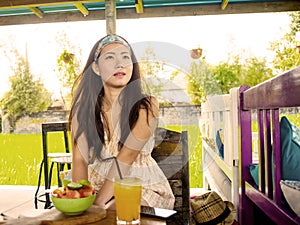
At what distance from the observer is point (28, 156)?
6500mm

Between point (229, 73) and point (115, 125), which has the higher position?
point (229, 73)

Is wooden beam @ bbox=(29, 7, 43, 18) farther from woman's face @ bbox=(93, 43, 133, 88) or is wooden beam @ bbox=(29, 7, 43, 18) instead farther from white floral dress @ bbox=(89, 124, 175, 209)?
white floral dress @ bbox=(89, 124, 175, 209)

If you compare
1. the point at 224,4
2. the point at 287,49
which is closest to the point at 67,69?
the point at 224,4

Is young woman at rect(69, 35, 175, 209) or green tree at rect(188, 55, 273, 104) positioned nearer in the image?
young woman at rect(69, 35, 175, 209)

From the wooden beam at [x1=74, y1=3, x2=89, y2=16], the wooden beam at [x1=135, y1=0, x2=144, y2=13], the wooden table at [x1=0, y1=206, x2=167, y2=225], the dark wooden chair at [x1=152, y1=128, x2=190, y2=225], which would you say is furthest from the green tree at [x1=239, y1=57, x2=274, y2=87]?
the wooden table at [x1=0, y1=206, x2=167, y2=225]

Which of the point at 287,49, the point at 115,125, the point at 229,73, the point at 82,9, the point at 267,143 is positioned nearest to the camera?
the point at 267,143

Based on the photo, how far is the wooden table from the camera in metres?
1.06

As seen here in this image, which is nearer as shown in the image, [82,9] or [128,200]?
[128,200]

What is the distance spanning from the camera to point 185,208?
1702mm

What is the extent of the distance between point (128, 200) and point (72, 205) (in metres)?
0.17

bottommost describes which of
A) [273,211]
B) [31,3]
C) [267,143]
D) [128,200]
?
[273,211]

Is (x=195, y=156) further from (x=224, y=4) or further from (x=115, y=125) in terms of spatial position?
(x=115, y=125)

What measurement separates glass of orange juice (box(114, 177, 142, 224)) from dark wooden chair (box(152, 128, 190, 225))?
59 cm

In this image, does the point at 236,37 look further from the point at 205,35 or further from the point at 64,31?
the point at 64,31
